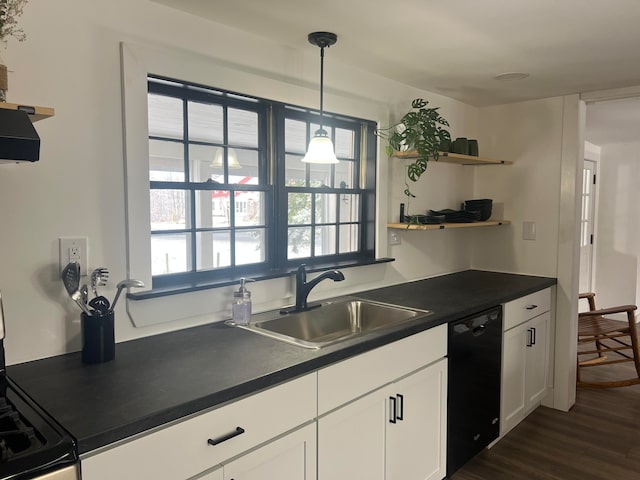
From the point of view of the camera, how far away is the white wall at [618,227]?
5.59 meters

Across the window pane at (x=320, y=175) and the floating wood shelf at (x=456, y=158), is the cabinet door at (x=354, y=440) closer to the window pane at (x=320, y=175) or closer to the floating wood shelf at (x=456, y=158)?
the window pane at (x=320, y=175)

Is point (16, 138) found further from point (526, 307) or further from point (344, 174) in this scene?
point (526, 307)

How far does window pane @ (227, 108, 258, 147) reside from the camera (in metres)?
2.21

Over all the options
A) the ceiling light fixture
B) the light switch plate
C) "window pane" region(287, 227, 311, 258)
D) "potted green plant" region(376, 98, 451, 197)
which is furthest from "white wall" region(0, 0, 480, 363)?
the light switch plate

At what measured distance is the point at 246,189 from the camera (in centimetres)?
224

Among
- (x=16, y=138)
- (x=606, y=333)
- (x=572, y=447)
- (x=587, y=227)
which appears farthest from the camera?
(x=587, y=227)

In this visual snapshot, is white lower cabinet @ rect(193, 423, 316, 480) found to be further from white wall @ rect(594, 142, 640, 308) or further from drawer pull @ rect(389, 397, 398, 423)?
white wall @ rect(594, 142, 640, 308)

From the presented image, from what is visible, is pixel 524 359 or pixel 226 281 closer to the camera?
pixel 226 281

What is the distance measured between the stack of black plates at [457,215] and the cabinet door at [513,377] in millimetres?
773

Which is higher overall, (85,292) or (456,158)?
(456,158)

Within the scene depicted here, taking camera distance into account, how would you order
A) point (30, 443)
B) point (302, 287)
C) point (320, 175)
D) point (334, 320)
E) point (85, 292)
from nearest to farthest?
point (30, 443) → point (85, 292) → point (302, 287) → point (334, 320) → point (320, 175)

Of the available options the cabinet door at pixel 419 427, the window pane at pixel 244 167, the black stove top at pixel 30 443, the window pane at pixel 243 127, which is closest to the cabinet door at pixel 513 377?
the cabinet door at pixel 419 427

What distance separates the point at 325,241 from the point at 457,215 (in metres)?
1.03

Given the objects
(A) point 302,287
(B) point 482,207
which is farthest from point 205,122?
(B) point 482,207
